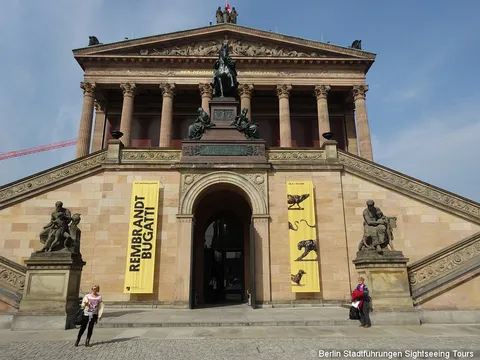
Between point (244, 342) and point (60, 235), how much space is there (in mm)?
7093

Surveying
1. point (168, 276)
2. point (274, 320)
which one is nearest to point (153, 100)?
point (168, 276)

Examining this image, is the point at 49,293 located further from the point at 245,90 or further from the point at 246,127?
the point at 245,90

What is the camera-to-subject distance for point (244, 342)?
27.7 ft

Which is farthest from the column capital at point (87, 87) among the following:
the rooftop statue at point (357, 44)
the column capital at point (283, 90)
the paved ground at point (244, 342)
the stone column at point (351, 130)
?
the paved ground at point (244, 342)

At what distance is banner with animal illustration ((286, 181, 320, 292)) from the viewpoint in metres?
16.1

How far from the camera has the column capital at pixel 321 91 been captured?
125ft

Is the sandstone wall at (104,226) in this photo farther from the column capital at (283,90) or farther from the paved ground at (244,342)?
the column capital at (283,90)

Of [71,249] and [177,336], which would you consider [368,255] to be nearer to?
[177,336]

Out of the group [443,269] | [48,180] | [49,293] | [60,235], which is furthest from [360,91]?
[49,293]

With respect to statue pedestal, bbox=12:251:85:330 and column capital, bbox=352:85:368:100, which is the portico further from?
statue pedestal, bbox=12:251:85:330

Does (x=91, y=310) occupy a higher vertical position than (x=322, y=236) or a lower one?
lower

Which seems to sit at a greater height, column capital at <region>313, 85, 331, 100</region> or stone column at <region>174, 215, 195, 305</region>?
column capital at <region>313, 85, 331, 100</region>

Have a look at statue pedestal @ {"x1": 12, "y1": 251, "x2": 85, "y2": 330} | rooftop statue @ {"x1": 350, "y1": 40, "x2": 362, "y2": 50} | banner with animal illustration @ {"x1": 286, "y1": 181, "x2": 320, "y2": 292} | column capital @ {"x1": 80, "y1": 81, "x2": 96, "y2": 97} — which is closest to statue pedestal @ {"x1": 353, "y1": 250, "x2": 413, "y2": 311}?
banner with animal illustration @ {"x1": 286, "y1": 181, "x2": 320, "y2": 292}

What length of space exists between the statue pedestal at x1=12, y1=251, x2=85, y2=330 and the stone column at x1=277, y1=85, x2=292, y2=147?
26549 millimetres
